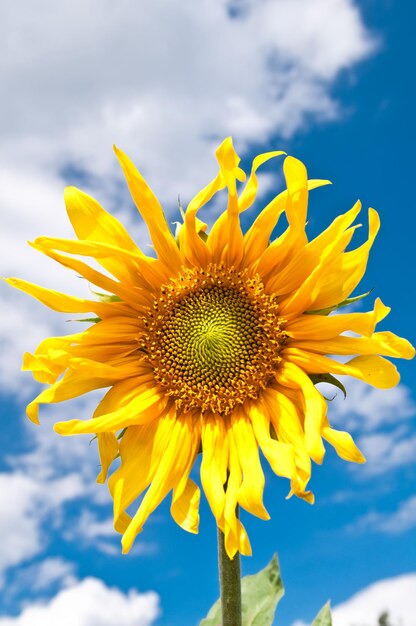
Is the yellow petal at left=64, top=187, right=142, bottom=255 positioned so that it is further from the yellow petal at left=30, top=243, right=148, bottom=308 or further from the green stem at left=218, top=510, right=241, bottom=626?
the green stem at left=218, top=510, right=241, bottom=626

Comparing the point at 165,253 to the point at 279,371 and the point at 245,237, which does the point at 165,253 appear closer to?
the point at 245,237

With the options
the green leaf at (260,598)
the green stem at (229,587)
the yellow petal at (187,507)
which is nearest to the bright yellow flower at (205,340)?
the yellow petal at (187,507)

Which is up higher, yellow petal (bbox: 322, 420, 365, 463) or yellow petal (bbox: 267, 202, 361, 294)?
yellow petal (bbox: 267, 202, 361, 294)

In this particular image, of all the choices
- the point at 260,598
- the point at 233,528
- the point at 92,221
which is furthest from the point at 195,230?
the point at 260,598

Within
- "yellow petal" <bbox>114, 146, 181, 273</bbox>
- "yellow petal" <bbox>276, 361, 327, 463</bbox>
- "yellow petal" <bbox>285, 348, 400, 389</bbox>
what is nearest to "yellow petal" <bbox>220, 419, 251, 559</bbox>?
"yellow petal" <bbox>276, 361, 327, 463</bbox>

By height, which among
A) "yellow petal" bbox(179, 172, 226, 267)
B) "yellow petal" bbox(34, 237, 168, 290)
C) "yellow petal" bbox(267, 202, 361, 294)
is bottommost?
"yellow petal" bbox(267, 202, 361, 294)
